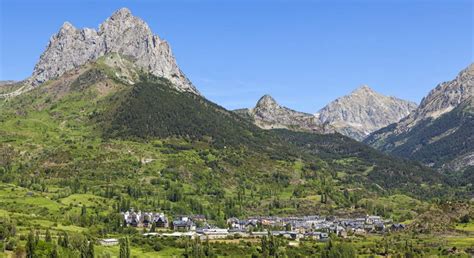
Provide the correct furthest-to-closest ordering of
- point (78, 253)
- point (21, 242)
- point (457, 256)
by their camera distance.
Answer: point (457, 256) → point (21, 242) → point (78, 253)

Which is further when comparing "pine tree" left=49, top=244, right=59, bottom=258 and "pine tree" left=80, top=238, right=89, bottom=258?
"pine tree" left=80, top=238, right=89, bottom=258

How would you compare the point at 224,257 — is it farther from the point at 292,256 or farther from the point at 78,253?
the point at 78,253

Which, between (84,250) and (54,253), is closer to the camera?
(54,253)

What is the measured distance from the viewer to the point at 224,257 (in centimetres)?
19488

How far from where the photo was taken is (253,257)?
7672 inches

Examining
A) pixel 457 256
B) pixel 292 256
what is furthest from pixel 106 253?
pixel 457 256

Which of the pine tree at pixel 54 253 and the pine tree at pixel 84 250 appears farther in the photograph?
the pine tree at pixel 84 250

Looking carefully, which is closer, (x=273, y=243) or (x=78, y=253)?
(x=78, y=253)

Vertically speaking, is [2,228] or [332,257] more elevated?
[2,228]

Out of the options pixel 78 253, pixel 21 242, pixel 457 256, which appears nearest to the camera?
pixel 78 253

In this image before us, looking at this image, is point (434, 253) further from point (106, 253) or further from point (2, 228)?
point (2, 228)

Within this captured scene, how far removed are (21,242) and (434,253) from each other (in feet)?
415

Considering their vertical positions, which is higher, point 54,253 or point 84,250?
point 84,250

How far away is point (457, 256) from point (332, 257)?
129 feet
